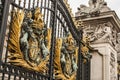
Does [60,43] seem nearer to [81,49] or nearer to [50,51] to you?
[50,51]

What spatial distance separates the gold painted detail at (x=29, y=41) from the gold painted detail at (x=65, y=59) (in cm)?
44

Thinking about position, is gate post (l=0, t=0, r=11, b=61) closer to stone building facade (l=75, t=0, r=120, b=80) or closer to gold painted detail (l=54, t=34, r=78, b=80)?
gold painted detail (l=54, t=34, r=78, b=80)

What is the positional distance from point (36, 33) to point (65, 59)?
1.25 metres

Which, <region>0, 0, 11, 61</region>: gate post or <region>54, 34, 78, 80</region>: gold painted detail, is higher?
<region>0, 0, 11, 61</region>: gate post

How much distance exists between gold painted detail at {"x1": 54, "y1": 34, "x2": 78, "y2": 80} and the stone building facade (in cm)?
108

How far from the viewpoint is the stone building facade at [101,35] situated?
7148 mm

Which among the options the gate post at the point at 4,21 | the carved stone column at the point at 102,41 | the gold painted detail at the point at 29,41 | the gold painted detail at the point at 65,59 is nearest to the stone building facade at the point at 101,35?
the carved stone column at the point at 102,41

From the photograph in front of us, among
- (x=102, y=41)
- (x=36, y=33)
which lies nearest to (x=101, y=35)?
(x=102, y=41)

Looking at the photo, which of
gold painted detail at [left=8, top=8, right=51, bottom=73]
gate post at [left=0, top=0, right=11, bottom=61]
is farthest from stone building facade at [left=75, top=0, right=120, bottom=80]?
gate post at [left=0, top=0, right=11, bottom=61]

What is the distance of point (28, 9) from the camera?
457 cm

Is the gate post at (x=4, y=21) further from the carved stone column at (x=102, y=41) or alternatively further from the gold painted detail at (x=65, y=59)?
the carved stone column at (x=102, y=41)

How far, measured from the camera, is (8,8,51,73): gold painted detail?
13.6ft

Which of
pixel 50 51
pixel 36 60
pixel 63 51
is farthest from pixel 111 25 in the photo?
pixel 36 60

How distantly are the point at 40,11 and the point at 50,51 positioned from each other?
71cm
